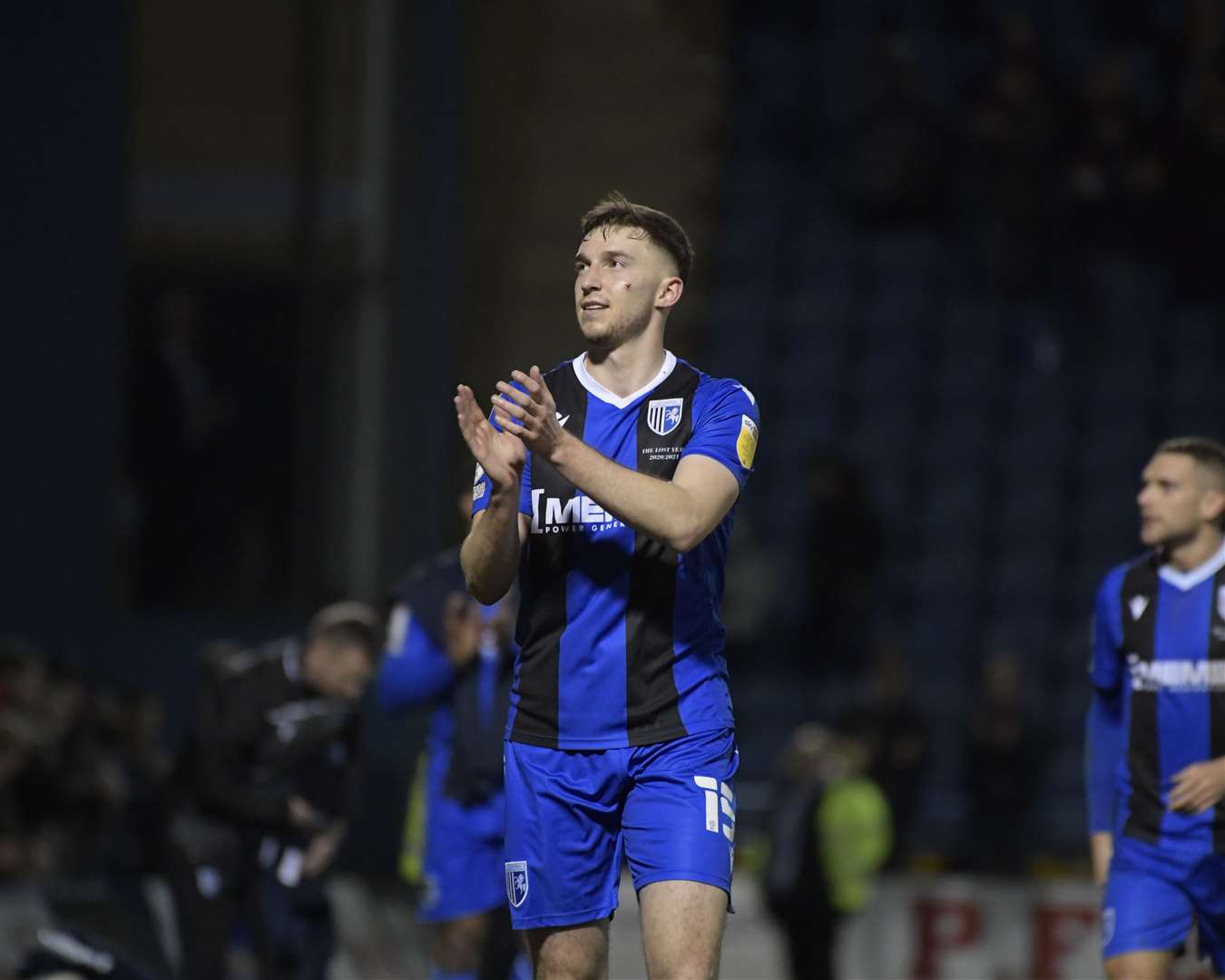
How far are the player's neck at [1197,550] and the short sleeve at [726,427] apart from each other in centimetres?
185

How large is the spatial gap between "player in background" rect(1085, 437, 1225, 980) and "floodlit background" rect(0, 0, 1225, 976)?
6605mm

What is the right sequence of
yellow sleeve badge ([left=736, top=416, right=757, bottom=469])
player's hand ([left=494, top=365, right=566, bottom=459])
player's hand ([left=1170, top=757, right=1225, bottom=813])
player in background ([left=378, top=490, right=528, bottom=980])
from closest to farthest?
player's hand ([left=494, top=365, right=566, bottom=459]) → yellow sleeve badge ([left=736, top=416, right=757, bottom=469]) → player's hand ([left=1170, top=757, right=1225, bottom=813]) → player in background ([left=378, top=490, right=528, bottom=980])

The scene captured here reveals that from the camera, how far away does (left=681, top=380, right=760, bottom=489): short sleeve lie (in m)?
4.95

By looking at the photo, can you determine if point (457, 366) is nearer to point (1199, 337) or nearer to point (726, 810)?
point (1199, 337)

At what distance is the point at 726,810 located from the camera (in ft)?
16.2

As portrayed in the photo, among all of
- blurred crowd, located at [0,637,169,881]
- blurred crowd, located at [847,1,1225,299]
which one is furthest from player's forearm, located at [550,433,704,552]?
blurred crowd, located at [847,1,1225,299]

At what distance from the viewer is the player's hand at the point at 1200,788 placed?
611 centimetres

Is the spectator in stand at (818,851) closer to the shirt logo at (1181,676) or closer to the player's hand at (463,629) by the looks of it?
the player's hand at (463,629)

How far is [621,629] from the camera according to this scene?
498cm

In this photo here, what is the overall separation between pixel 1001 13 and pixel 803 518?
175 inches

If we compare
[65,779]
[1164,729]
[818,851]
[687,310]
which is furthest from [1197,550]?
[687,310]

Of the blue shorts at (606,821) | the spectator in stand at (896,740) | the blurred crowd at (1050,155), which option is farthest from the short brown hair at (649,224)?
the blurred crowd at (1050,155)

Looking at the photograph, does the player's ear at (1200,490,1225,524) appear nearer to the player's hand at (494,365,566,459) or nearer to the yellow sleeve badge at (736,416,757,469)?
the yellow sleeve badge at (736,416,757,469)

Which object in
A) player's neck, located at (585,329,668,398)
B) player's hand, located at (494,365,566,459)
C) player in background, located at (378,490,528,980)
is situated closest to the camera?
player's hand, located at (494,365,566,459)
